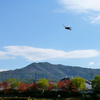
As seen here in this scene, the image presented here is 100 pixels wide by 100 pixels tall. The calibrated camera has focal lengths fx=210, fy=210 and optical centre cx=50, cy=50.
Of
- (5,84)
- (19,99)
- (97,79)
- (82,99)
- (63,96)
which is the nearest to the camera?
(19,99)

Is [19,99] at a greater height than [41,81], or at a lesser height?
lesser

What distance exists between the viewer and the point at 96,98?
206ft

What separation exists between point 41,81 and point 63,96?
43.4ft

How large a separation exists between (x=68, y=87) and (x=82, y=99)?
39.4ft

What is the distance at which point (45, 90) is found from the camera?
254ft

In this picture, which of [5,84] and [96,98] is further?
[5,84]

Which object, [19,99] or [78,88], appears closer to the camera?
[19,99]

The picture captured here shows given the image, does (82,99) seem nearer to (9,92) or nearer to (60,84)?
(60,84)

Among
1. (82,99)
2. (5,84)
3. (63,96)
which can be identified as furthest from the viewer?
(5,84)

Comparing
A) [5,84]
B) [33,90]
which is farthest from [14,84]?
[33,90]

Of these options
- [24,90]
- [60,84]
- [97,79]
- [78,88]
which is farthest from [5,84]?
[97,79]

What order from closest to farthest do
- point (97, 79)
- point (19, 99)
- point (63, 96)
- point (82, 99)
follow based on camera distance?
point (19, 99) → point (82, 99) → point (63, 96) → point (97, 79)

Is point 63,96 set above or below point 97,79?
below

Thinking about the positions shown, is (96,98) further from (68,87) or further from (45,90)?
(45,90)
